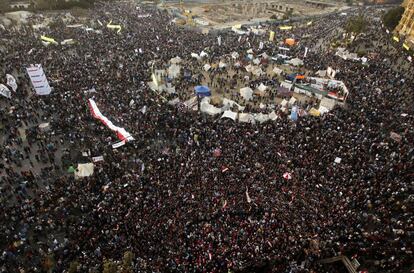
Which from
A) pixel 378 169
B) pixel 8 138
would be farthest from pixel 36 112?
pixel 378 169

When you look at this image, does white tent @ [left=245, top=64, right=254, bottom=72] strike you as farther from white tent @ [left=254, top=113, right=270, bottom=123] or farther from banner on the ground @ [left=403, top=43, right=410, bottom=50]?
banner on the ground @ [left=403, top=43, right=410, bottom=50]

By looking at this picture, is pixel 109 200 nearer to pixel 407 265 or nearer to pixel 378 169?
pixel 407 265

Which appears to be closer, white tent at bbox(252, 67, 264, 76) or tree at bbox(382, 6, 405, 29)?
white tent at bbox(252, 67, 264, 76)

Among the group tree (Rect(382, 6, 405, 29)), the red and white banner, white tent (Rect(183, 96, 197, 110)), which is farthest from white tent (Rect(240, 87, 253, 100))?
tree (Rect(382, 6, 405, 29))

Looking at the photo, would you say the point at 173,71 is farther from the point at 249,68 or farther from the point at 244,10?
the point at 244,10

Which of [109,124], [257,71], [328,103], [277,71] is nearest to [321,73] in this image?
[277,71]
